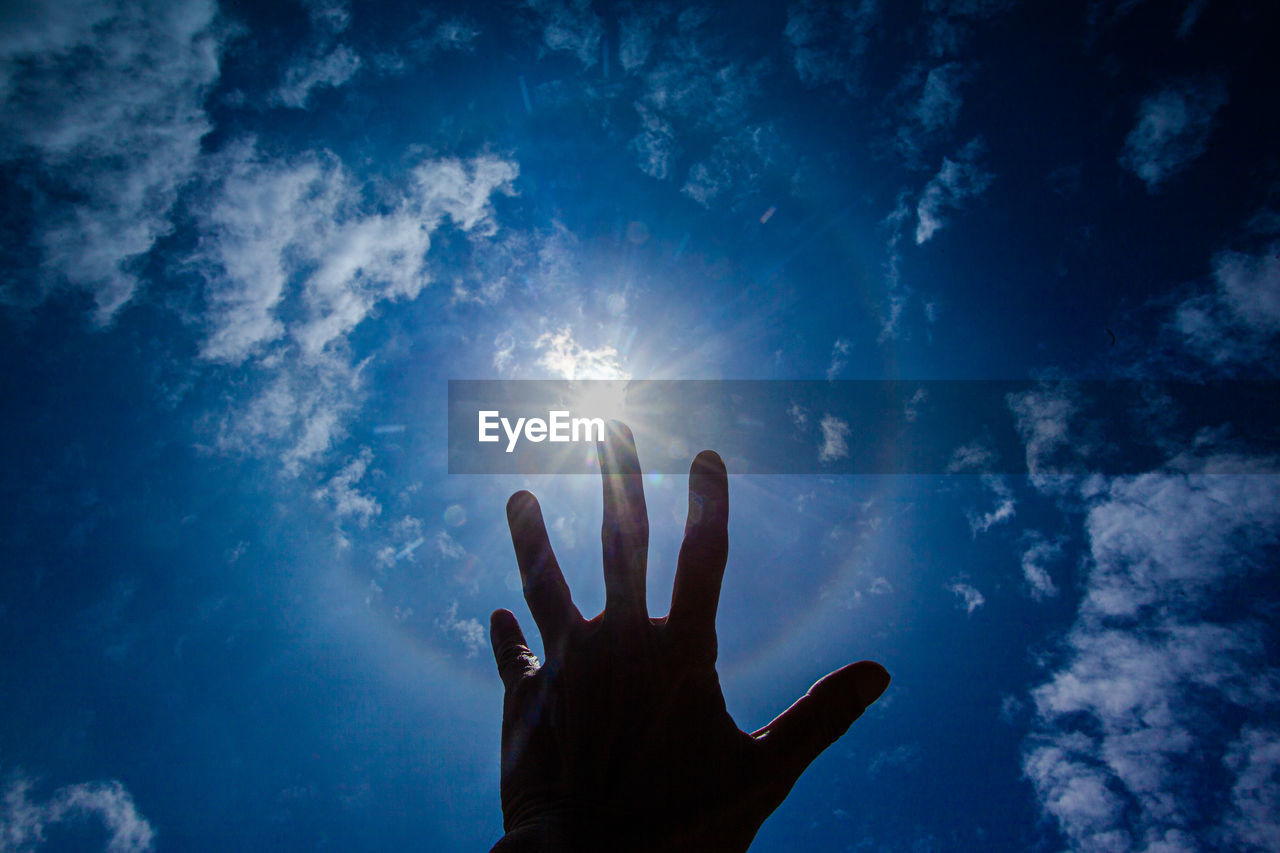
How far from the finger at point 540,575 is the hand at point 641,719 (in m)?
0.01

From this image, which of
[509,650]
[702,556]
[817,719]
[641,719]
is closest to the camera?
[641,719]

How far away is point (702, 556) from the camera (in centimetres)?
319

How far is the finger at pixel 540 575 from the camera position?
3.38 m

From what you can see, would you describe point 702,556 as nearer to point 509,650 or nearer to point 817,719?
point 817,719

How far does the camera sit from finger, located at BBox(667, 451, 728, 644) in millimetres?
3195

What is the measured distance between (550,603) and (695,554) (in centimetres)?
103

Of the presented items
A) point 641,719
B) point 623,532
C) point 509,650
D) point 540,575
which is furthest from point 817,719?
point 509,650

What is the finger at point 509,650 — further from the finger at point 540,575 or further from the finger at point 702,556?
the finger at point 702,556

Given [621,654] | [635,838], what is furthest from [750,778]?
[621,654]

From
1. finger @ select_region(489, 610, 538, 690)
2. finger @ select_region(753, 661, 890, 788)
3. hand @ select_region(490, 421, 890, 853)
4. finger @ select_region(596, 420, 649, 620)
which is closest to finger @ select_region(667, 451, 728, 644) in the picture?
hand @ select_region(490, 421, 890, 853)

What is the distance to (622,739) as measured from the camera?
2.99 meters

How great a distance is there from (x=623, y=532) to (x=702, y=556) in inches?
20.6

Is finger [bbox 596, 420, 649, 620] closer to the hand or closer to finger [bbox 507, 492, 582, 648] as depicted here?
the hand

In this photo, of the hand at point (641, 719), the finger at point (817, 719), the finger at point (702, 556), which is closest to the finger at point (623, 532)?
the hand at point (641, 719)
